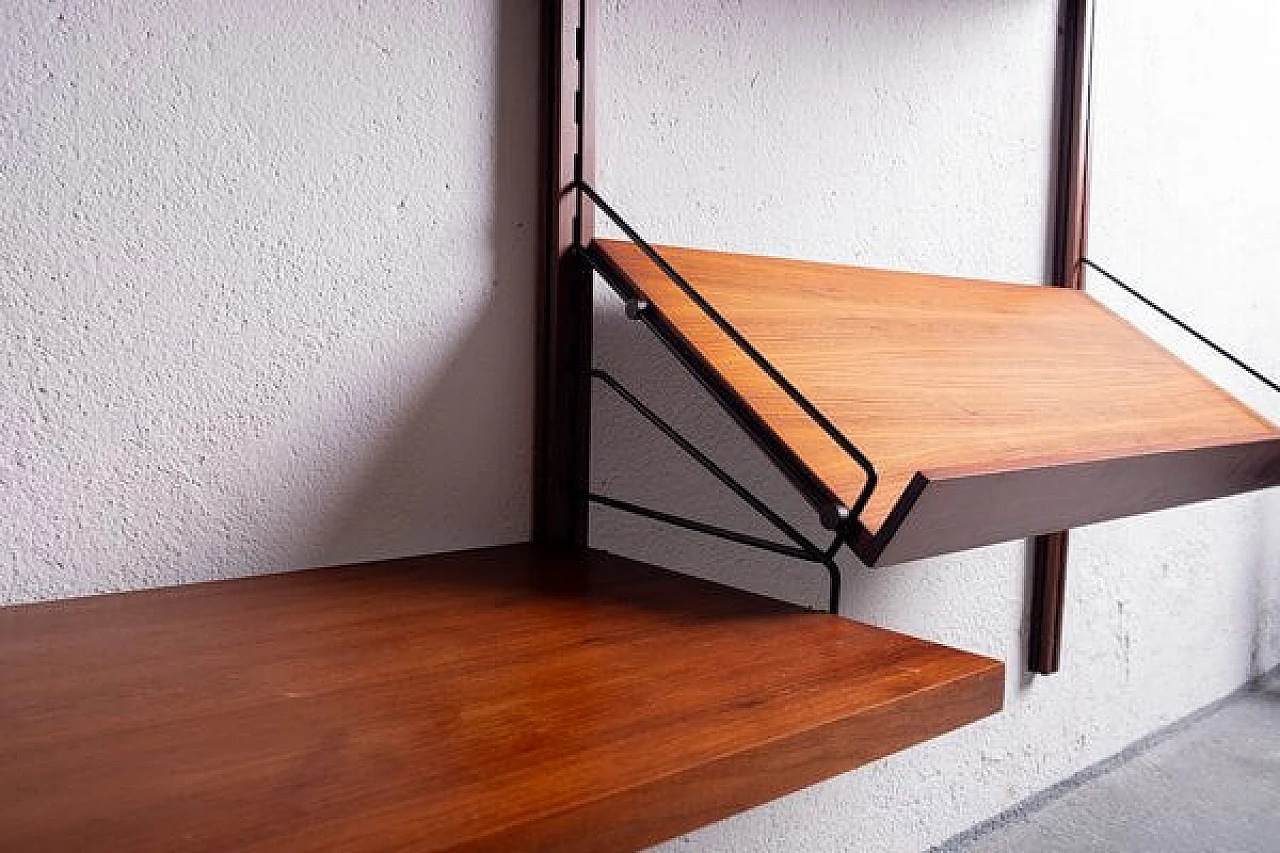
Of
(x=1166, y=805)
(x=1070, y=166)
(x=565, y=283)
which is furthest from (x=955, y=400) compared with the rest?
(x=1166, y=805)

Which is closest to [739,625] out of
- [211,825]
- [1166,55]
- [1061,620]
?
[211,825]

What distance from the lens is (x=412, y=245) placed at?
3.54ft

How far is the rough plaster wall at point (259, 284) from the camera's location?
0.87m

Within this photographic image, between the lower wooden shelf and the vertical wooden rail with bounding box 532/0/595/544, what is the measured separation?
21 cm

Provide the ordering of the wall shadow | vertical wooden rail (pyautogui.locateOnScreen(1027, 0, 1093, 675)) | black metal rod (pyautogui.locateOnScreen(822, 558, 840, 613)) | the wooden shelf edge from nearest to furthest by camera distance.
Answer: the wooden shelf edge, black metal rod (pyautogui.locateOnScreen(822, 558, 840, 613)), the wall shadow, vertical wooden rail (pyautogui.locateOnScreen(1027, 0, 1093, 675))

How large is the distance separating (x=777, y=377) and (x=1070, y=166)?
117cm

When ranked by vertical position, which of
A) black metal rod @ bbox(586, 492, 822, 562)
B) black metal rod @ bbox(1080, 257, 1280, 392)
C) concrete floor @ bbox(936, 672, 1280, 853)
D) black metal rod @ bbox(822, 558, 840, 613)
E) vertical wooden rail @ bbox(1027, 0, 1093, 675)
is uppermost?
vertical wooden rail @ bbox(1027, 0, 1093, 675)

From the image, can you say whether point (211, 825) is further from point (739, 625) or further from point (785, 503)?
point (785, 503)

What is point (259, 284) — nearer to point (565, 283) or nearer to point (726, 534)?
point (565, 283)

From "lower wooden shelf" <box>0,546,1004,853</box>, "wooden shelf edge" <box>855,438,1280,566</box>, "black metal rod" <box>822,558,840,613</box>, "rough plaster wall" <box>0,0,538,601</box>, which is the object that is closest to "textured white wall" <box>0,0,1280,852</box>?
"rough plaster wall" <box>0,0,538,601</box>

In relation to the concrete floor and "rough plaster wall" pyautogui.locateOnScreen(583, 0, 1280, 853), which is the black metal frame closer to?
"rough plaster wall" pyautogui.locateOnScreen(583, 0, 1280, 853)

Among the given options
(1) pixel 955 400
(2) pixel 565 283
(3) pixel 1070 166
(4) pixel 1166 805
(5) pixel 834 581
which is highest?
(3) pixel 1070 166

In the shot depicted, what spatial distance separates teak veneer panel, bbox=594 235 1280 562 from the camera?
2.95ft

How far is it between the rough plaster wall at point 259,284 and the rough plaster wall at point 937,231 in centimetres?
17
